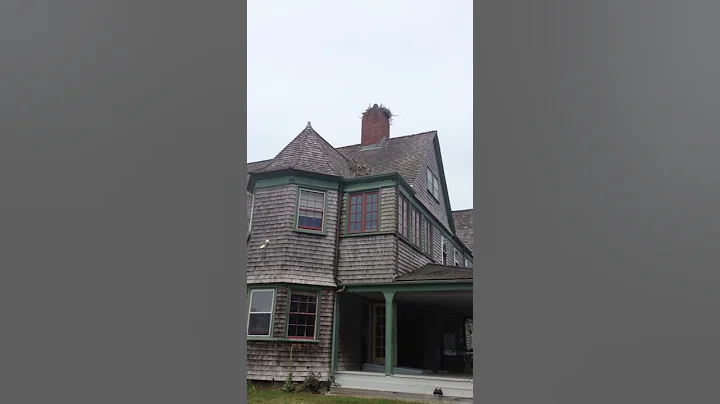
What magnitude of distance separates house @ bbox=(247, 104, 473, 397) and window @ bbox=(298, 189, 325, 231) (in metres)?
0.01

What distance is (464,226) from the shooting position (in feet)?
33.7

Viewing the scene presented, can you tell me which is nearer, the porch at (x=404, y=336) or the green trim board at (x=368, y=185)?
the porch at (x=404, y=336)

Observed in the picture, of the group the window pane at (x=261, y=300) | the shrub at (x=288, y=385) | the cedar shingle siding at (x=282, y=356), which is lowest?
the shrub at (x=288, y=385)

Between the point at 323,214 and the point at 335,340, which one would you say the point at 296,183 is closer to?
the point at 323,214

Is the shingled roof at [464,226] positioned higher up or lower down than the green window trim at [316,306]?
higher up

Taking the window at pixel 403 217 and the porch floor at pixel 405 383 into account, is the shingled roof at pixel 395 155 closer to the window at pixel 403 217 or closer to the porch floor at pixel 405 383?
the window at pixel 403 217

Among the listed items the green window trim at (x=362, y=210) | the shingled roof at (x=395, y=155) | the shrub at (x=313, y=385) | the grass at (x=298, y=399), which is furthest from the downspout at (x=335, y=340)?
the shingled roof at (x=395, y=155)

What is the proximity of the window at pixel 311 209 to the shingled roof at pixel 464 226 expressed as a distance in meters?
4.66

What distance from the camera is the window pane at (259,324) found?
547 centimetres
